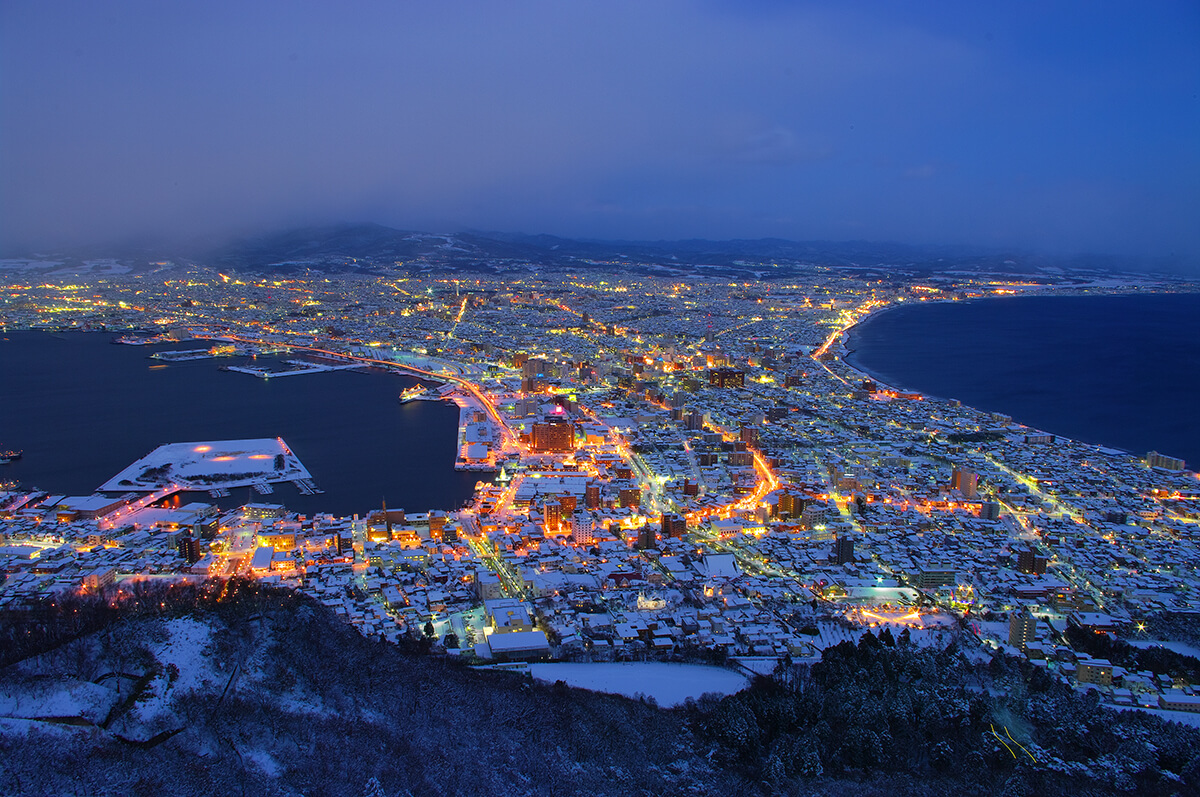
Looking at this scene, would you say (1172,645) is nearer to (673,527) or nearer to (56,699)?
(673,527)

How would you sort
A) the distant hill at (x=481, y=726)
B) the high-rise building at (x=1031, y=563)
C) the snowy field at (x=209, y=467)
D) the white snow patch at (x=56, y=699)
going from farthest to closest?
the snowy field at (x=209, y=467)
the high-rise building at (x=1031, y=563)
the white snow patch at (x=56, y=699)
the distant hill at (x=481, y=726)

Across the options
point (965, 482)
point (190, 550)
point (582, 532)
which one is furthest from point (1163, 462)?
point (190, 550)

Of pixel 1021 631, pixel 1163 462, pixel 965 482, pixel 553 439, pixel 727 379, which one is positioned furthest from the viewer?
pixel 727 379

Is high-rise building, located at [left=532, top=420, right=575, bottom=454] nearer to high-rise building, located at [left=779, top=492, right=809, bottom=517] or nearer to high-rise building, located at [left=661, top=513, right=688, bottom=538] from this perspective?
high-rise building, located at [left=661, top=513, right=688, bottom=538]

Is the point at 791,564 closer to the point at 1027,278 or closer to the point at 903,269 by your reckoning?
the point at 1027,278

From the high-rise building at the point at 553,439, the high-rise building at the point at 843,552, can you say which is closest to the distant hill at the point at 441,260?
the high-rise building at the point at 553,439

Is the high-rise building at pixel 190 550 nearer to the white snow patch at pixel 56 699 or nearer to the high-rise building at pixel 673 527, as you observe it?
the white snow patch at pixel 56 699

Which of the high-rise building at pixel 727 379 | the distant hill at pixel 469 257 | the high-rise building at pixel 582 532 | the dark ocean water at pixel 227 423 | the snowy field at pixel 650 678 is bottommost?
the dark ocean water at pixel 227 423
